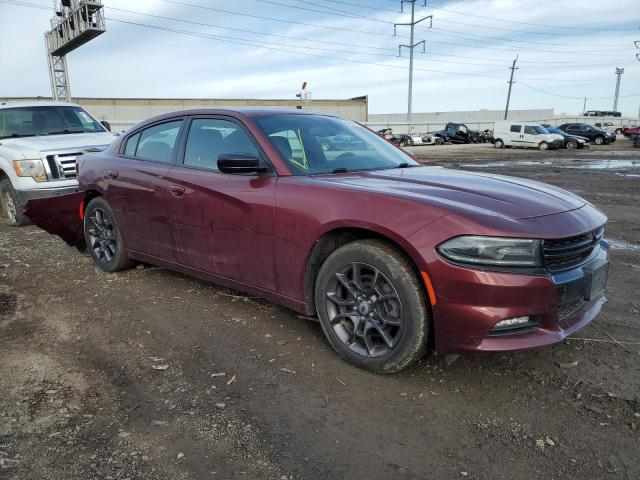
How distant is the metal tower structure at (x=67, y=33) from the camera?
25250 mm

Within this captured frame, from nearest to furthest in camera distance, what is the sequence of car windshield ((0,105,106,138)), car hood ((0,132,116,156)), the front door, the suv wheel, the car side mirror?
1. the car side mirror
2. the front door
3. car hood ((0,132,116,156))
4. the suv wheel
5. car windshield ((0,105,106,138))

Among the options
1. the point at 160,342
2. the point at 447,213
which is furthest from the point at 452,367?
the point at 160,342

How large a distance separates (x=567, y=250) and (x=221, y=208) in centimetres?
231

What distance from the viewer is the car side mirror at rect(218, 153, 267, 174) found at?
133 inches

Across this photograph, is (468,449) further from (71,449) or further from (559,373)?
(71,449)

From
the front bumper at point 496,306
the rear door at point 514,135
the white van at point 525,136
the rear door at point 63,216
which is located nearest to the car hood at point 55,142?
the rear door at point 63,216

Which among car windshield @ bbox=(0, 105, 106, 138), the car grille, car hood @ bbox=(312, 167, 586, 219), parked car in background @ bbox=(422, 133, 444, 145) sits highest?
car windshield @ bbox=(0, 105, 106, 138)

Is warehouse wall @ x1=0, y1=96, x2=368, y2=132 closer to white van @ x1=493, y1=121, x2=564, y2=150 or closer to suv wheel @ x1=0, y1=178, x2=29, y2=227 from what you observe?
white van @ x1=493, y1=121, x2=564, y2=150

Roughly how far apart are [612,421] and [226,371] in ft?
7.00

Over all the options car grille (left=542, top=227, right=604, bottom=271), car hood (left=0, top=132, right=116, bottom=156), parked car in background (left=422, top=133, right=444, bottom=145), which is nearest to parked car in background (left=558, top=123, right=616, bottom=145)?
parked car in background (left=422, top=133, right=444, bottom=145)

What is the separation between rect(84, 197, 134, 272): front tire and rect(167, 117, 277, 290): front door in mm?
1137

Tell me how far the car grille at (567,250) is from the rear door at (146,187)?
291 centimetres

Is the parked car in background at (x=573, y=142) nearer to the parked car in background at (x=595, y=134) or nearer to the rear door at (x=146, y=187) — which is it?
the parked car in background at (x=595, y=134)

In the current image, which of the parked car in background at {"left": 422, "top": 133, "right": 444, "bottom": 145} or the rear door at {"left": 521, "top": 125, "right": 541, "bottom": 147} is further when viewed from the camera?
the parked car in background at {"left": 422, "top": 133, "right": 444, "bottom": 145}
